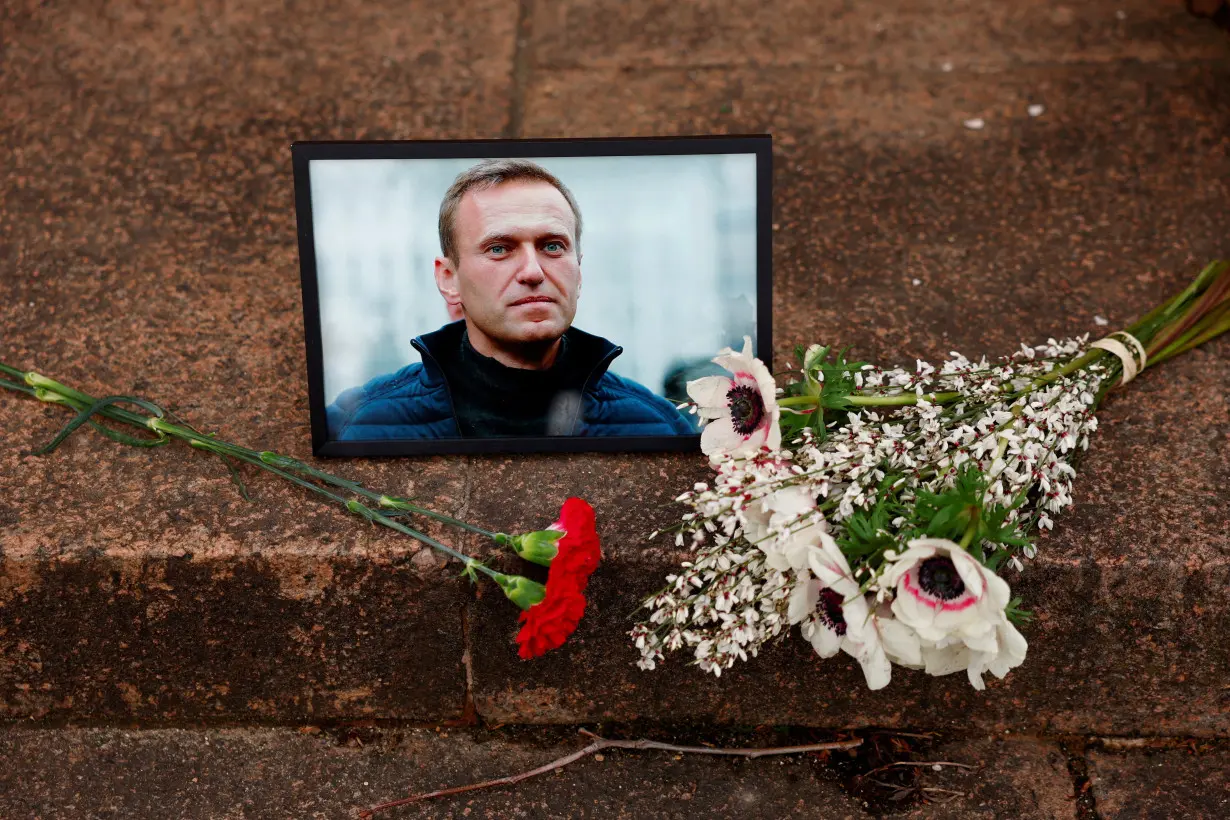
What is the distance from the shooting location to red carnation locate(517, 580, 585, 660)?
124cm

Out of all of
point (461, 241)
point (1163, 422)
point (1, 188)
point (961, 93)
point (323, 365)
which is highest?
point (961, 93)

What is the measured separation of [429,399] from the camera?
150 cm

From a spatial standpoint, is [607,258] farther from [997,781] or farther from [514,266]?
[997,781]

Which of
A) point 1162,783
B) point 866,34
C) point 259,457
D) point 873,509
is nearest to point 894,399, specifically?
point 873,509

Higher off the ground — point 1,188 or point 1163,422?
point 1,188

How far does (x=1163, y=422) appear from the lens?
5.13 ft

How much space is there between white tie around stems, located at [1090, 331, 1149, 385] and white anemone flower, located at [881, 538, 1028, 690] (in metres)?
0.60

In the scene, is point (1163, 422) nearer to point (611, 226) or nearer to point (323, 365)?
point (611, 226)

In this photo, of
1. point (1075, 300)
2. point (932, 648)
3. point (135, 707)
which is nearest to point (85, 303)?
point (135, 707)

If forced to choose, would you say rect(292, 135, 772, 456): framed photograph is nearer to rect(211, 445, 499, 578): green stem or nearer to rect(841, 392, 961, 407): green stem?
rect(211, 445, 499, 578): green stem

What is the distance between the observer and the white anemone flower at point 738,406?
128 cm

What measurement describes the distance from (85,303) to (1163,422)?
170 cm

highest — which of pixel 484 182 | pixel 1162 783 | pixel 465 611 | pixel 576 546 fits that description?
pixel 484 182

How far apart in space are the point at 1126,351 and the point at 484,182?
956 mm
